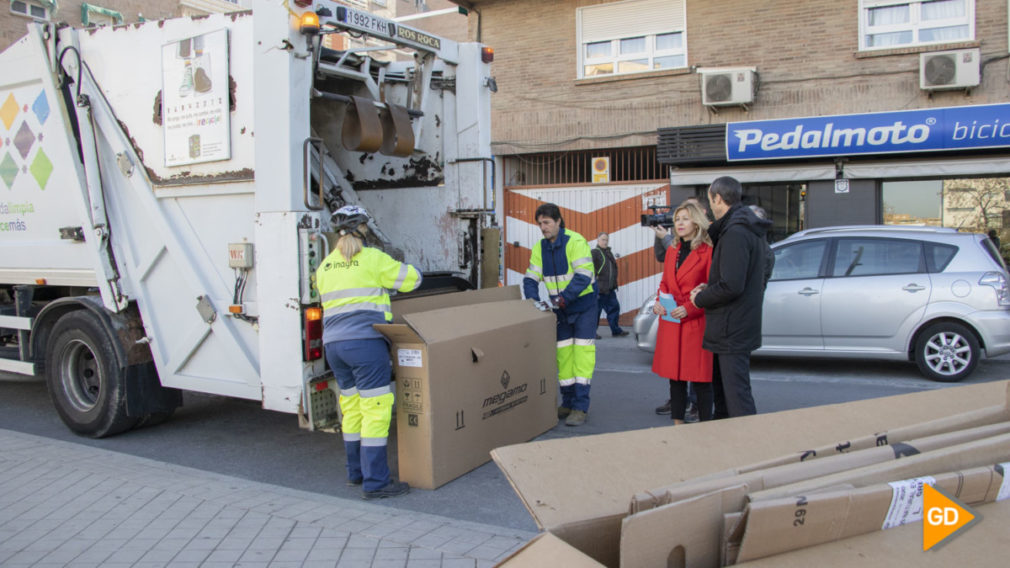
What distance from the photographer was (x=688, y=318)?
15.9 ft

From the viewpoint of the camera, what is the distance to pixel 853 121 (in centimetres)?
1080

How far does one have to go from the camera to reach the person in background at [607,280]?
1091 centimetres

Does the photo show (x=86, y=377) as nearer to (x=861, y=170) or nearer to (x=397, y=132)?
(x=397, y=132)

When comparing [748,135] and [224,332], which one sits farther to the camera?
[748,135]

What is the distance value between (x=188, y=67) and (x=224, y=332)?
173cm

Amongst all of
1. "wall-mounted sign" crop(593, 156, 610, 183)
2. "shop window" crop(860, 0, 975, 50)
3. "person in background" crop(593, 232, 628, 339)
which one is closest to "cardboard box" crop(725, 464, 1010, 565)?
"person in background" crop(593, 232, 628, 339)

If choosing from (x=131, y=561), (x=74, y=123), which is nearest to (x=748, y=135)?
(x=74, y=123)

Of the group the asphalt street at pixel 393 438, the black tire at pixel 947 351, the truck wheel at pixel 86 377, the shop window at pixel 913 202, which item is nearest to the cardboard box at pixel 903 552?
the asphalt street at pixel 393 438

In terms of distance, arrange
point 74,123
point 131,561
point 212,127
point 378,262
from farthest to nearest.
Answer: point 74,123
point 212,127
point 378,262
point 131,561

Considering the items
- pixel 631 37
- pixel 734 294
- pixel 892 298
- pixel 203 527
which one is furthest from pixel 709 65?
pixel 203 527

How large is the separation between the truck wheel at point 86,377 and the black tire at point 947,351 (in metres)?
7.20

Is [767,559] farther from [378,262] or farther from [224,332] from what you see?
[224,332]

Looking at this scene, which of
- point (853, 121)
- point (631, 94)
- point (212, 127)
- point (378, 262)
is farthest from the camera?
point (631, 94)

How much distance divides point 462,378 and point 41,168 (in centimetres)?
394
